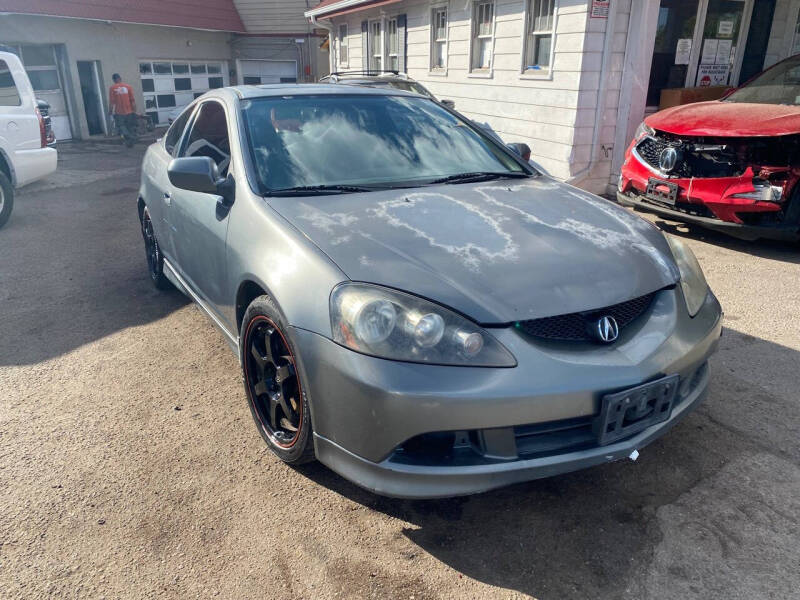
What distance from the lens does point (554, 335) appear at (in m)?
2.25

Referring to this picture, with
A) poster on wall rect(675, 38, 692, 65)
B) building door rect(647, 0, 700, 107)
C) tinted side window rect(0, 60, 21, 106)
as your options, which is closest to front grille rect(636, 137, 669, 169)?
building door rect(647, 0, 700, 107)

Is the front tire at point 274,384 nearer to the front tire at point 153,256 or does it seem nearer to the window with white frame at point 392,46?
the front tire at point 153,256

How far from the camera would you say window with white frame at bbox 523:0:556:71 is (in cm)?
930

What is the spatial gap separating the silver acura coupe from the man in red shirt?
15576mm

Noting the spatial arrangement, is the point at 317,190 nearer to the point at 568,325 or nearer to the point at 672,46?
the point at 568,325

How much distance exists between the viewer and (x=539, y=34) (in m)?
9.52

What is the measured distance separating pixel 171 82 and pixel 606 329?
22167 millimetres

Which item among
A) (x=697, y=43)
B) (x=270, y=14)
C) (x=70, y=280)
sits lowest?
(x=70, y=280)

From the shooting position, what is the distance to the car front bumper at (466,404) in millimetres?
2080

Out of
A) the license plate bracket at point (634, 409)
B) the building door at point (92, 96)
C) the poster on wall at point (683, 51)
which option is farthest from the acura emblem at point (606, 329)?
the building door at point (92, 96)

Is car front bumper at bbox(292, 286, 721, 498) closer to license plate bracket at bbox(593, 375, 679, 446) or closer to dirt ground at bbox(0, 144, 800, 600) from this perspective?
license plate bracket at bbox(593, 375, 679, 446)

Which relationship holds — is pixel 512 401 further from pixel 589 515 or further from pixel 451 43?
pixel 451 43

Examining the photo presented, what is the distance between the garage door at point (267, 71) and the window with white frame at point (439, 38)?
12768 mm

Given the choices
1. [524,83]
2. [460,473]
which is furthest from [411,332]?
[524,83]
